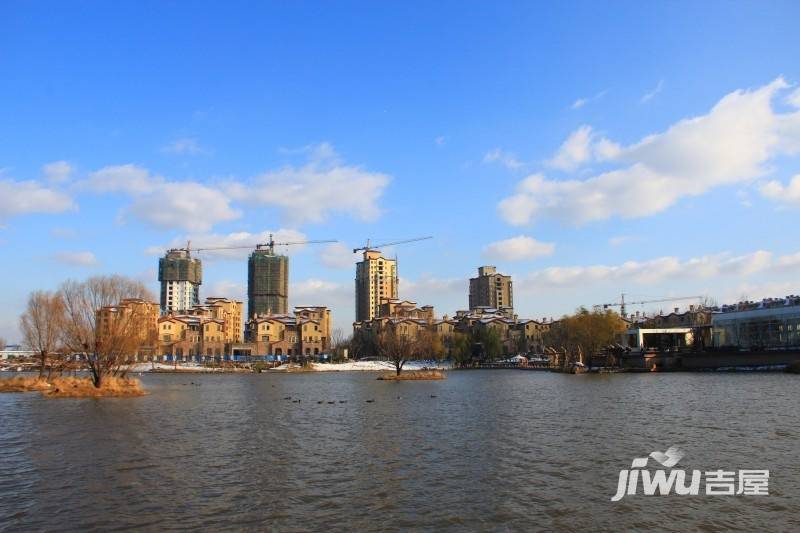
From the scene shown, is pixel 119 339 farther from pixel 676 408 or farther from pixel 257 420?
pixel 676 408

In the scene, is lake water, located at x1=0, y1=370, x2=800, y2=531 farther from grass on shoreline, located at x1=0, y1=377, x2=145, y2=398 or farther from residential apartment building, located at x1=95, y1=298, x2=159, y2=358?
residential apartment building, located at x1=95, y1=298, x2=159, y2=358

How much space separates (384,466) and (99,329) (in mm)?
43311

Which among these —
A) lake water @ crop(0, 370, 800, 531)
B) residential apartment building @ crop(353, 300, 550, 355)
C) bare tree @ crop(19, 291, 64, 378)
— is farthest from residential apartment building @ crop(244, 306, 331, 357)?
lake water @ crop(0, 370, 800, 531)

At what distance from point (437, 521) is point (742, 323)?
110139 millimetres

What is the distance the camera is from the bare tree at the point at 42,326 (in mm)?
62875

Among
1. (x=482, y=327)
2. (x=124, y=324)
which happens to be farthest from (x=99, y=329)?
(x=482, y=327)

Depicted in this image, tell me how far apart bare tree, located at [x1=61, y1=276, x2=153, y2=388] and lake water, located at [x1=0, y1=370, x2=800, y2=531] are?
1506 cm

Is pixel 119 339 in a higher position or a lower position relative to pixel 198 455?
higher

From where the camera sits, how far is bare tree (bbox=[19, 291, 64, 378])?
62875 millimetres

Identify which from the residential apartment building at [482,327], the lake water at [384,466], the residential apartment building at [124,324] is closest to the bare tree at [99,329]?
the residential apartment building at [124,324]

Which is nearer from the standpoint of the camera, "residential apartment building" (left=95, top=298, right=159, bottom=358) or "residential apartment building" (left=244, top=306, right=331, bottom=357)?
"residential apartment building" (left=95, top=298, right=159, bottom=358)

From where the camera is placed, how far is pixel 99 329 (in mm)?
55656

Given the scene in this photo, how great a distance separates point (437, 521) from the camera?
14.9m

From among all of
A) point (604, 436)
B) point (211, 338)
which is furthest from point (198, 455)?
point (211, 338)
